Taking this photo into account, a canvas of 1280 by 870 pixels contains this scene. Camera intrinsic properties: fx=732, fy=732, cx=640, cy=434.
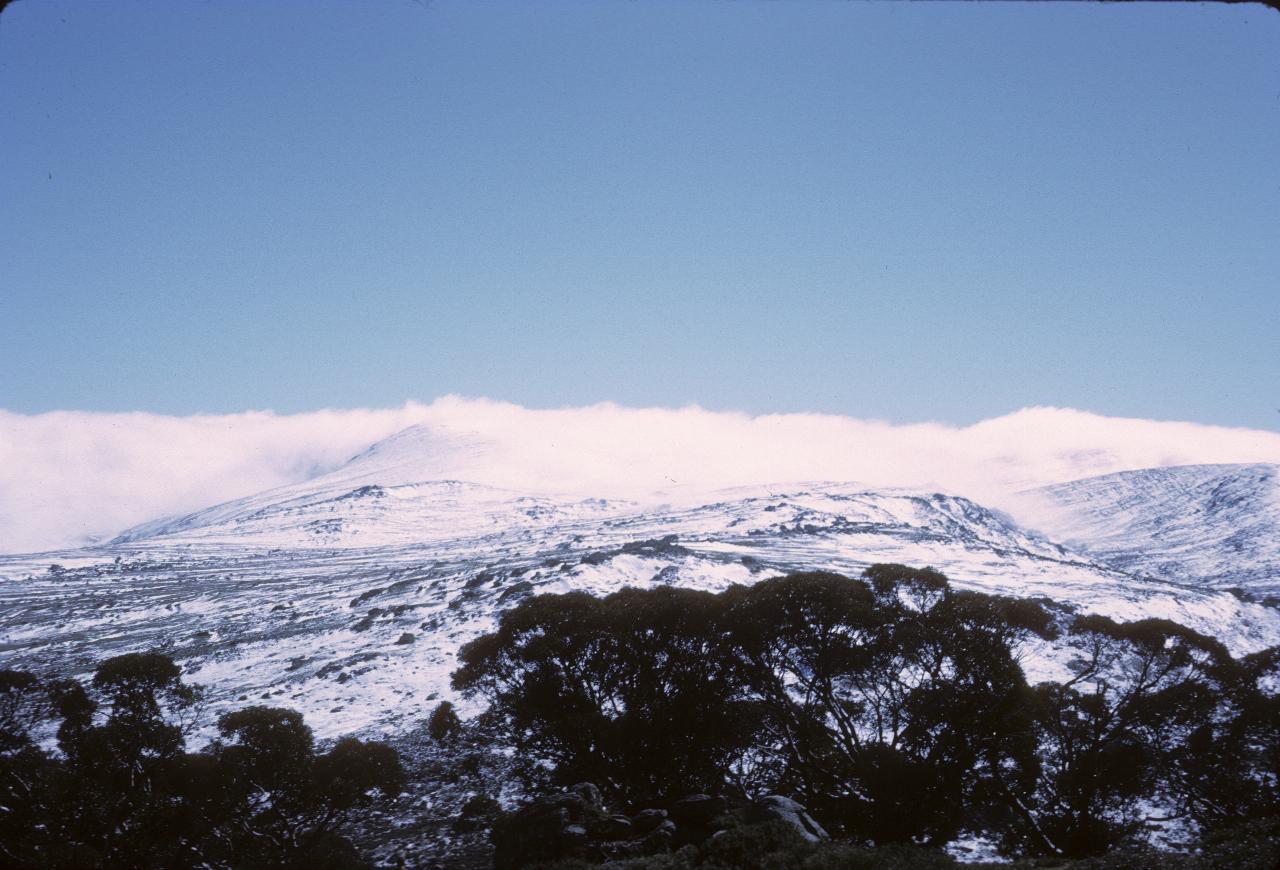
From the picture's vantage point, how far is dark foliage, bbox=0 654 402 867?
1019 inches

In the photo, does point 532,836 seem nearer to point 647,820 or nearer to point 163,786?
point 647,820

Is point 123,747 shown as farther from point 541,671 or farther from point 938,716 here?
point 938,716

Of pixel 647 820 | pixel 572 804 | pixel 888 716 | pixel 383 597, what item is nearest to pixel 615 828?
pixel 647 820

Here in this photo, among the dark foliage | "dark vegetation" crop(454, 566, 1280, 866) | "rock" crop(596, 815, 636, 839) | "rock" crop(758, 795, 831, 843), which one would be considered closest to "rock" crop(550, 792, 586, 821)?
"rock" crop(596, 815, 636, 839)

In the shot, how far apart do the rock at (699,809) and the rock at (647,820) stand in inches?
23.8

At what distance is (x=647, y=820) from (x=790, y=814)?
5.09m

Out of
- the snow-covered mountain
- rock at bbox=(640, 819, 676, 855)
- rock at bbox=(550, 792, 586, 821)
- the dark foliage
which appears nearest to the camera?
rock at bbox=(640, 819, 676, 855)

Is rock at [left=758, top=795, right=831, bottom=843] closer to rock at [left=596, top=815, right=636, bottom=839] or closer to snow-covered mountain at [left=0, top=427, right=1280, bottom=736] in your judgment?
rock at [left=596, top=815, right=636, bottom=839]

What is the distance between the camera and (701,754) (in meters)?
31.2

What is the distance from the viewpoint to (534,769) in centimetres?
3416

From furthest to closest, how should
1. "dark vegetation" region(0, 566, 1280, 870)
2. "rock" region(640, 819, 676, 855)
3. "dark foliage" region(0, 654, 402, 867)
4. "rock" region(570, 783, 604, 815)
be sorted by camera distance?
"dark vegetation" region(0, 566, 1280, 870)
"dark foliage" region(0, 654, 402, 867)
"rock" region(570, 783, 604, 815)
"rock" region(640, 819, 676, 855)

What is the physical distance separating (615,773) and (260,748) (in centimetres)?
1420

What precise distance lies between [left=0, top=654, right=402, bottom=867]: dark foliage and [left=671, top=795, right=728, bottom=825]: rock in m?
12.6

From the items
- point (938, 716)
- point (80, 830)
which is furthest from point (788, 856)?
point (80, 830)
